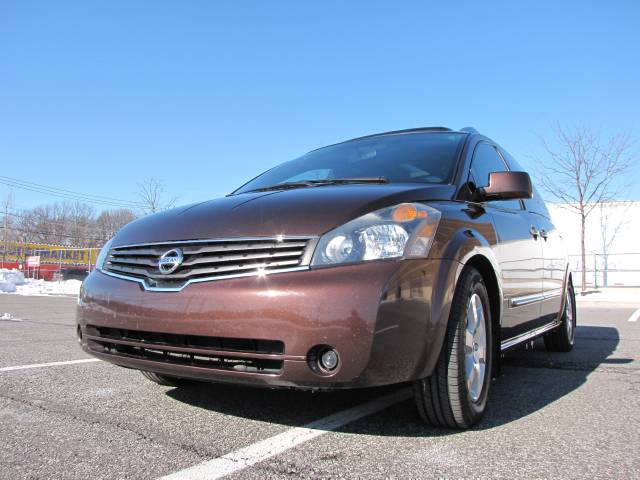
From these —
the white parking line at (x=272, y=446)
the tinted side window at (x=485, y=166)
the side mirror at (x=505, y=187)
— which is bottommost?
the white parking line at (x=272, y=446)

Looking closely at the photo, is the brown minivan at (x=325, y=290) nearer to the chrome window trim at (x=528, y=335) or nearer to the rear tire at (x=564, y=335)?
the chrome window trim at (x=528, y=335)

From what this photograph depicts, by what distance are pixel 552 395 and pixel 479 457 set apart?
1.39 metres

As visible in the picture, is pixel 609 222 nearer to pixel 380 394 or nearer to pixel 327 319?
pixel 380 394

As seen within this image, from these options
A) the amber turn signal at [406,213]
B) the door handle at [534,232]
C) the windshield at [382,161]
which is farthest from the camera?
the door handle at [534,232]

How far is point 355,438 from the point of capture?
2346mm

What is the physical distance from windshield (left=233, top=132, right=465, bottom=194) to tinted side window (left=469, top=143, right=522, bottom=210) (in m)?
0.16

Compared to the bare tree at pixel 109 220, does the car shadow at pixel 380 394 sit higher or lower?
lower

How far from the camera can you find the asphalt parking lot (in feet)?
6.56

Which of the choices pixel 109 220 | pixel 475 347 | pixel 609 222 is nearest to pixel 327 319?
pixel 475 347

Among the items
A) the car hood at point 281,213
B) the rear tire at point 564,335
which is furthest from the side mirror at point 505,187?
the rear tire at point 564,335

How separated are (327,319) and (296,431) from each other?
68 centimetres

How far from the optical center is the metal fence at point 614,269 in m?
20.3

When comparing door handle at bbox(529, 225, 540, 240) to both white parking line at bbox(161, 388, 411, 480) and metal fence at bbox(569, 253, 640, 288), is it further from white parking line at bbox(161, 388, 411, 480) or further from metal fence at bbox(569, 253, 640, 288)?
metal fence at bbox(569, 253, 640, 288)

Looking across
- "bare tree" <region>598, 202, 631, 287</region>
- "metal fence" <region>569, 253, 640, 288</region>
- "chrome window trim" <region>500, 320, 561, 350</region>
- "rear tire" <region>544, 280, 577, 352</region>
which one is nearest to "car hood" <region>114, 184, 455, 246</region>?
"chrome window trim" <region>500, 320, 561, 350</region>
